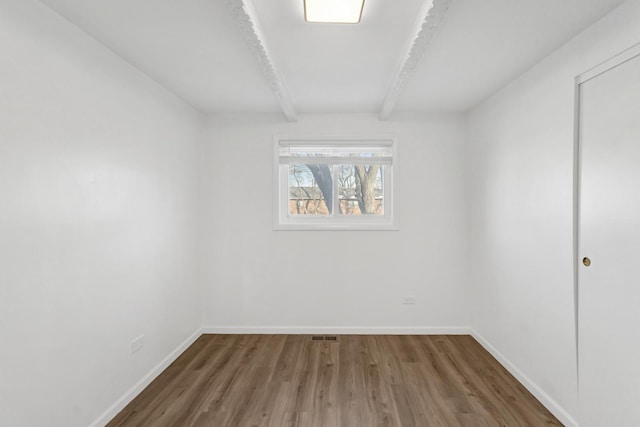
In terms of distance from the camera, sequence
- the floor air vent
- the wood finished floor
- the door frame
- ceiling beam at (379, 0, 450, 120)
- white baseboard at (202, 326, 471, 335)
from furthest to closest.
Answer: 1. white baseboard at (202, 326, 471, 335)
2. the floor air vent
3. the wood finished floor
4. the door frame
5. ceiling beam at (379, 0, 450, 120)

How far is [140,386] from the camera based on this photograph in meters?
2.40

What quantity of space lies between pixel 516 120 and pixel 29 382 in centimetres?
358

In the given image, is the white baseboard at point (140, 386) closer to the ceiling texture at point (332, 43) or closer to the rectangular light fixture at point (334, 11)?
the ceiling texture at point (332, 43)

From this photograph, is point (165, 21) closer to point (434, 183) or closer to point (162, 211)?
point (162, 211)

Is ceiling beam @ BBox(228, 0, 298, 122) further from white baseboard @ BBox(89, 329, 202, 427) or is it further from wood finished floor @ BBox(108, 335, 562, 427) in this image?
white baseboard @ BBox(89, 329, 202, 427)

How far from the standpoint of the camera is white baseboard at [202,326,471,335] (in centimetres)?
348

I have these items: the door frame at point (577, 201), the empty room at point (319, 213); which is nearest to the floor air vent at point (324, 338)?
the empty room at point (319, 213)

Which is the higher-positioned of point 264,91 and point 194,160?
point 264,91

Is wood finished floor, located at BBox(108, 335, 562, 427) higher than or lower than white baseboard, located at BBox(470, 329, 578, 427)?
lower

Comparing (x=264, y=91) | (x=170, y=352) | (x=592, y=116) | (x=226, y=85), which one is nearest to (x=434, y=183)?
(x=592, y=116)

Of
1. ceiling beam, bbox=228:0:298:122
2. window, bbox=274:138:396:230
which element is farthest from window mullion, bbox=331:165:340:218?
ceiling beam, bbox=228:0:298:122

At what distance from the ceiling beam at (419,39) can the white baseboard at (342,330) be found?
2445mm

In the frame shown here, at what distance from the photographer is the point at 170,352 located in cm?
288

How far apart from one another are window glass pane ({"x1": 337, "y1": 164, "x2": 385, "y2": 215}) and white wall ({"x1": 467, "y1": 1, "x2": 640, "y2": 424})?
3.47ft
